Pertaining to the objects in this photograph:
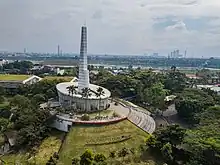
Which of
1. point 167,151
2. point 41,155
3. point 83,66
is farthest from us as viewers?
point 83,66

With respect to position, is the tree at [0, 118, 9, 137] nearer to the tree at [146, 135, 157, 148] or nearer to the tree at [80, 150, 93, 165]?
the tree at [80, 150, 93, 165]

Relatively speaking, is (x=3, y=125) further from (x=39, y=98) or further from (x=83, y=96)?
(x=39, y=98)

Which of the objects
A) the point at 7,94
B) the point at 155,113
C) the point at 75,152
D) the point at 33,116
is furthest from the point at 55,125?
the point at 7,94

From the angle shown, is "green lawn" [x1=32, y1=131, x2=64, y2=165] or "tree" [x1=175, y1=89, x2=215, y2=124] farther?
"tree" [x1=175, y1=89, x2=215, y2=124]

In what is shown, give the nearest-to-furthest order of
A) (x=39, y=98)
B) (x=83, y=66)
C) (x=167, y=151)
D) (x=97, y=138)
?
(x=167, y=151), (x=97, y=138), (x=83, y=66), (x=39, y=98)

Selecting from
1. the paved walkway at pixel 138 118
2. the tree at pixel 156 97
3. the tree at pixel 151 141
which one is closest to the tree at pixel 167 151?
the tree at pixel 151 141

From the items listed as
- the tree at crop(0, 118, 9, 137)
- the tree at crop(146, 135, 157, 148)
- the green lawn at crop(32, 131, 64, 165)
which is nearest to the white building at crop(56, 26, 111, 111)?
the green lawn at crop(32, 131, 64, 165)

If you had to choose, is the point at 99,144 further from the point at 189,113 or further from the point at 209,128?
the point at 189,113

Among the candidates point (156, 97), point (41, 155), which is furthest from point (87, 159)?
point (156, 97)

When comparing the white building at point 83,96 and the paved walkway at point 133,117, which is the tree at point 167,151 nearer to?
the paved walkway at point 133,117
